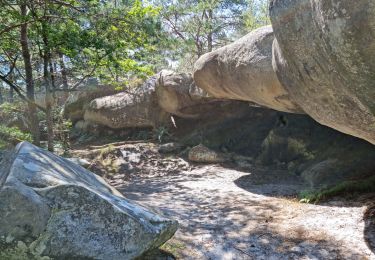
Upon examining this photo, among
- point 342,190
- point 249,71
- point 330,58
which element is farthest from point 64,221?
point 249,71

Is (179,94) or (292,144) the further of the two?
(179,94)

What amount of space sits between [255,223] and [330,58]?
2985 mm

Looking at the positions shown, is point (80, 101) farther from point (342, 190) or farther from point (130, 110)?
point (342, 190)

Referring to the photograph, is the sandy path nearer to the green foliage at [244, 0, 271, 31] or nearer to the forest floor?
the forest floor

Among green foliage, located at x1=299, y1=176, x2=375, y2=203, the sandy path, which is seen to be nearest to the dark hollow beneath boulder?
green foliage, located at x1=299, y1=176, x2=375, y2=203

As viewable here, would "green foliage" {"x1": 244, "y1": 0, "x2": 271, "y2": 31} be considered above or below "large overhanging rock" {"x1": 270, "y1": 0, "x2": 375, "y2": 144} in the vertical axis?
above

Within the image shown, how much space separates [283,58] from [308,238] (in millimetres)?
2457

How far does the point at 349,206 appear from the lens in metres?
5.91

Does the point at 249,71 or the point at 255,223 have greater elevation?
the point at 249,71

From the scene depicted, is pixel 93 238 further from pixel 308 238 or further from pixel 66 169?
pixel 308 238

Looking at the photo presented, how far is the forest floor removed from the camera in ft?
14.9

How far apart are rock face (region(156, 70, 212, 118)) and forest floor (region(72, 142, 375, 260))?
3260 millimetres

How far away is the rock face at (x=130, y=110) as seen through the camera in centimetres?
1418

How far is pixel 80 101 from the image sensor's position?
17453 millimetres
